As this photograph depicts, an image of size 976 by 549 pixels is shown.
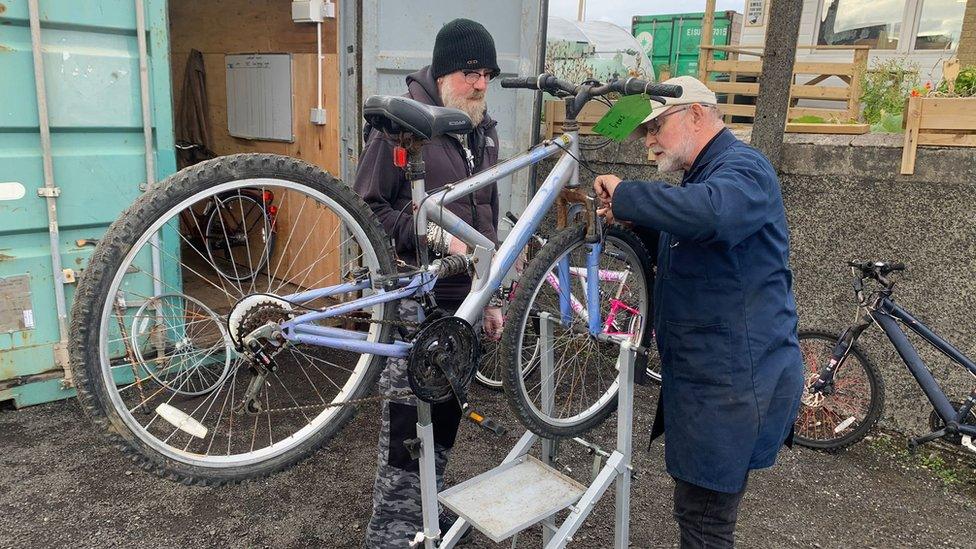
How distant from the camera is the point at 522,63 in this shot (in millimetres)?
5047

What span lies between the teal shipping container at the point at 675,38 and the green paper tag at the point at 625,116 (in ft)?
45.7

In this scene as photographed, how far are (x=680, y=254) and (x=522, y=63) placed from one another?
324 centimetres

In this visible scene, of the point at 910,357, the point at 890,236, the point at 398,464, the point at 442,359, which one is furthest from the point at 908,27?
the point at 442,359

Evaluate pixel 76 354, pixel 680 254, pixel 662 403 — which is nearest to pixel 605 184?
pixel 680 254

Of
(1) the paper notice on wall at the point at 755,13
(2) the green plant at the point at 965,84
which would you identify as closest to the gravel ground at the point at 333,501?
(2) the green plant at the point at 965,84

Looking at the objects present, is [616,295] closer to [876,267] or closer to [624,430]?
[624,430]

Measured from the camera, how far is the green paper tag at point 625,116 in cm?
217

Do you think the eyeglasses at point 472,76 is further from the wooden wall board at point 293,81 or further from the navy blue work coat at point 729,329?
the wooden wall board at point 293,81

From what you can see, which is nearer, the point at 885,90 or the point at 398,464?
the point at 398,464

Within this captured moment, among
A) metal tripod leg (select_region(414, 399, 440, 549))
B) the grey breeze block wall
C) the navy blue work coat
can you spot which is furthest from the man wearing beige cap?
the grey breeze block wall

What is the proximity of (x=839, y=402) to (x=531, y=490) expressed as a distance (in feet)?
9.13

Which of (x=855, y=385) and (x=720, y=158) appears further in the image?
(x=855, y=385)

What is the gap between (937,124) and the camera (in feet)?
12.9

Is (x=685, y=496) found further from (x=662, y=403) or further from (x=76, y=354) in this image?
(x=76, y=354)
